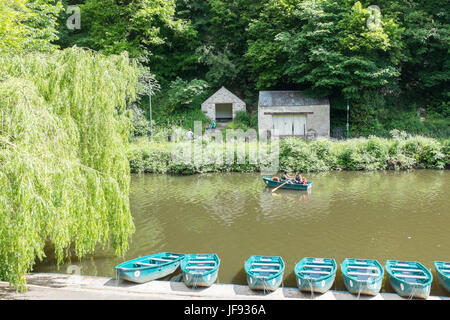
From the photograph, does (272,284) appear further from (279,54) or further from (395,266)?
(279,54)

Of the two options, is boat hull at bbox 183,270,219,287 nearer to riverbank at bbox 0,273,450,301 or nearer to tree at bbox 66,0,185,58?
riverbank at bbox 0,273,450,301

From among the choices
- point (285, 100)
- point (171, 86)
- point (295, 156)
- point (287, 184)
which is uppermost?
point (171, 86)

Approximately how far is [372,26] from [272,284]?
1053 inches

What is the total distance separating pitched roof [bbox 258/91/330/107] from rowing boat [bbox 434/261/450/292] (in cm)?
2372

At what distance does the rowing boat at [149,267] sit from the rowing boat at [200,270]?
0.40 m

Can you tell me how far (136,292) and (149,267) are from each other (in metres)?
0.79

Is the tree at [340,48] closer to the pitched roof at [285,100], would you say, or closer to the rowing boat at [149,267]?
the pitched roof at [285,100]

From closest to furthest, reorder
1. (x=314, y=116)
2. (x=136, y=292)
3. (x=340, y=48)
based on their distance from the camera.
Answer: (x=136, y=292)
(x=340, y=48)
(x=314, y=116)

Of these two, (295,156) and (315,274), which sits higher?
(295,156)

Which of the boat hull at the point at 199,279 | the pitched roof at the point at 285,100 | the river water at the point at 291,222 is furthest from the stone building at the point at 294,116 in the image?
the boat hull at the point at 199,279

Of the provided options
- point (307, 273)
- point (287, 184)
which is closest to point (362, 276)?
point (307, 273)

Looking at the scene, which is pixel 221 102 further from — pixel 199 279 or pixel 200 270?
pixel 199 279

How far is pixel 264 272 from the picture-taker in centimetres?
1054
